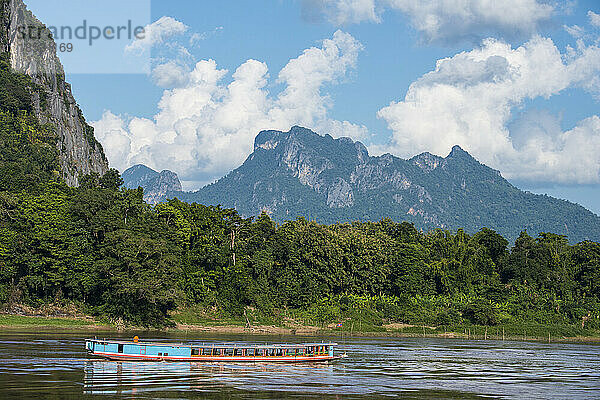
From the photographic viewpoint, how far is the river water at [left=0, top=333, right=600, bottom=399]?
38344 millimetres

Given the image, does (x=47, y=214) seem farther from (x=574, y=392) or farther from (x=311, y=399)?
(x=574, y=392)

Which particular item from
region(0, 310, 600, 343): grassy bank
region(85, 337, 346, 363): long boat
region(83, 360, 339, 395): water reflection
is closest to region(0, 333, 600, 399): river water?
region(83, 360, 339, 395): water reflection

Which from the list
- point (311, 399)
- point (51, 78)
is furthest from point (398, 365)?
point (51, 78)

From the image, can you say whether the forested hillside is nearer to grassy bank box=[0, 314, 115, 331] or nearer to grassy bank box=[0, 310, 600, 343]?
grassy bank box=[0, 310, 600, 343]

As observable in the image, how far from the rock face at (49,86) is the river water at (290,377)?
3432 inches

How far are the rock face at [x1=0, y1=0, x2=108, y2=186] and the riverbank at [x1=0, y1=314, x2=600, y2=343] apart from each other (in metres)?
59.4

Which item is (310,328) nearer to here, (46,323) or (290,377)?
(46,323)

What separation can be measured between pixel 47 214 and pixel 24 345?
32.8 m

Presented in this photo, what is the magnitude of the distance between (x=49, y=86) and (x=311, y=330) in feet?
329

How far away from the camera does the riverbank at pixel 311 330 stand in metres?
76.9

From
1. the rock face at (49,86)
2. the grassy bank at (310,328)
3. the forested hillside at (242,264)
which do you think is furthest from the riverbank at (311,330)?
the rock face at (49,86)

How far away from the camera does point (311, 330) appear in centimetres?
9294

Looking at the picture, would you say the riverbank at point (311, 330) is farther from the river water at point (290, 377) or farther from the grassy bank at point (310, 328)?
the river water at point (290, 377)

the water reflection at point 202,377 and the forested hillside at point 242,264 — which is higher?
the forested hillside at point 242,264
